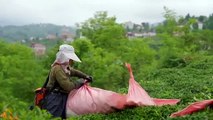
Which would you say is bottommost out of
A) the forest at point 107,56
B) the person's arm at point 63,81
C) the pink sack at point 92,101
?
the forest at point 107,56

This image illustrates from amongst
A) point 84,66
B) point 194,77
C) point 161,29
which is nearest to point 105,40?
point 161,29

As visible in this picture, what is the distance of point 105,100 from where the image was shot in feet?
19.0

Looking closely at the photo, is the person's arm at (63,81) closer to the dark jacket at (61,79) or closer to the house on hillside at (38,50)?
the dark jacket at (61,79)

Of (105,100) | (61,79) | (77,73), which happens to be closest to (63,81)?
(61,79)

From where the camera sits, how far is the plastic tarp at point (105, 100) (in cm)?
576

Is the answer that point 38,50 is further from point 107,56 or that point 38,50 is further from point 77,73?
point 77,73

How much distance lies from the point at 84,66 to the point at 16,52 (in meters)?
6.85

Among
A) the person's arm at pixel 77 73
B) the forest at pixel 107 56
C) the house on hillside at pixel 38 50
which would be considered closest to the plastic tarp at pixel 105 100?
the person's arm at pixel 77 73

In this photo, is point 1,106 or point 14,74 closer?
point 1,106

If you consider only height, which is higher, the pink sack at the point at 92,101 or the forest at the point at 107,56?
the pink sack at the point at 92,101

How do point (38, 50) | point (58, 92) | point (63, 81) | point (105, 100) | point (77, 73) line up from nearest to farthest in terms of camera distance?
point (105, 100), point (63, 81), point (58, 92), point (77, 73), point (38, 50)

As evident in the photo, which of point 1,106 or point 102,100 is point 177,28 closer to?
point 102,100

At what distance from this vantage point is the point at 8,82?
24.0m

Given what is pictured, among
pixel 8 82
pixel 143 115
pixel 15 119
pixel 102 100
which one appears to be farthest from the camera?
pixel 8 82
